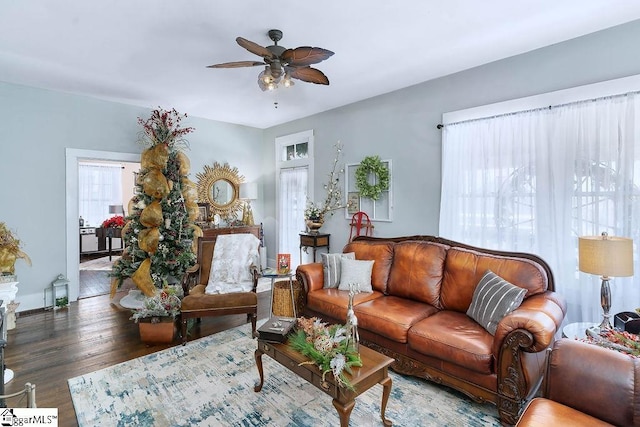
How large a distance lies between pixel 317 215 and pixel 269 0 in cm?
312

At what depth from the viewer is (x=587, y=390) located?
154 centimetres

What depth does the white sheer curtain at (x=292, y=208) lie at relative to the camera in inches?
226

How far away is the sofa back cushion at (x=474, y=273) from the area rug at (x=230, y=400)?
815mm

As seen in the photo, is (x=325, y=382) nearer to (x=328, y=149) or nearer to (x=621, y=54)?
(x=621, y=54)

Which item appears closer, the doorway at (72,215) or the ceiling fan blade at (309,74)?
the ceiling fan blade at (309,74)

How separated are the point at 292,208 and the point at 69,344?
3.68m

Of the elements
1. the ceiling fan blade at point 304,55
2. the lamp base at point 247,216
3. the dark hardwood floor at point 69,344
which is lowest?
the dark hardwood floor at point 69,344

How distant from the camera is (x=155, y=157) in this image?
4.34 m

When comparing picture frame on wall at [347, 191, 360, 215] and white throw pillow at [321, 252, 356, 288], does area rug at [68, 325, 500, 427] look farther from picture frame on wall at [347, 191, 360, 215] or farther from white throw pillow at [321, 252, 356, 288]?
picture frame on wall at [347, 191, 360, 215]

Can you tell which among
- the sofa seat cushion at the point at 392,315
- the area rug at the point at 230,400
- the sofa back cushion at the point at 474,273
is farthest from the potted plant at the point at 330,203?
the area rug at the point at 230,400

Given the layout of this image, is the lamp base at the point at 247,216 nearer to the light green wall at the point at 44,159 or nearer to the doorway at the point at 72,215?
the light green wall at the point at 44,159

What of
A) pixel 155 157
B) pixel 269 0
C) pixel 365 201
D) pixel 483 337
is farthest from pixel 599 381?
pixel 155 157

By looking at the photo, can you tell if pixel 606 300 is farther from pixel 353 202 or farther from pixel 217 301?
pixel 217 301

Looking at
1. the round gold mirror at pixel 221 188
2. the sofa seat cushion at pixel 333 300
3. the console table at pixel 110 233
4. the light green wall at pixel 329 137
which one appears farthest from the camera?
the console table at pixel 110 233
